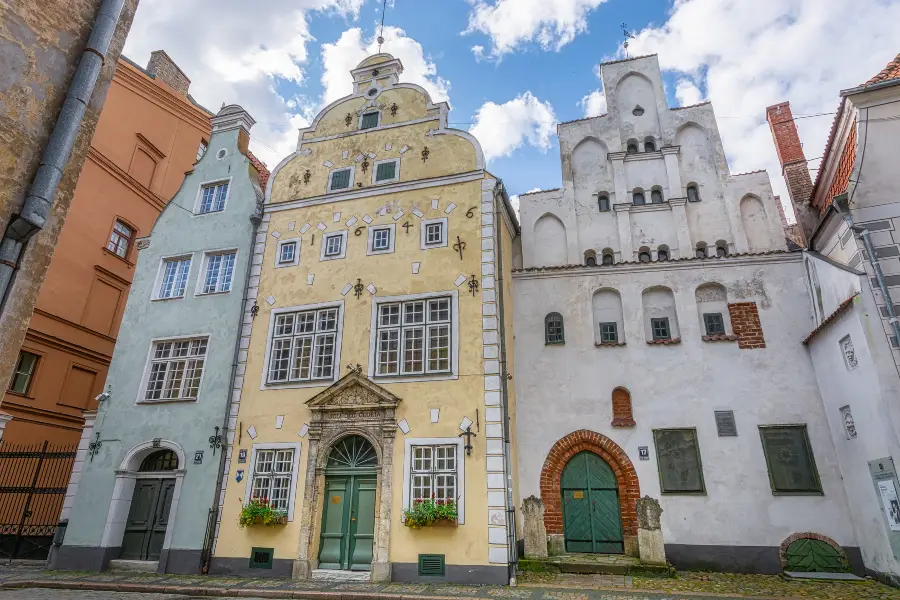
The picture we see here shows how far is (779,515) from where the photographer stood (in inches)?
501

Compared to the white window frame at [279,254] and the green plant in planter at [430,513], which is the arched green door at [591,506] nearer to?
the green plant in planter at [430,513]

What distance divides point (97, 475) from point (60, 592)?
13.2 feet

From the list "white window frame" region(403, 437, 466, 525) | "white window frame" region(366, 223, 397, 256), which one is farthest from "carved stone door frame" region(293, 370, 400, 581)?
"white window frame" region(366, 223, 397, 256)

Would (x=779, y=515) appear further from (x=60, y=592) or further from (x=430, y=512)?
(x=60, y=592)

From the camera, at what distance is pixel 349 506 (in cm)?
1316

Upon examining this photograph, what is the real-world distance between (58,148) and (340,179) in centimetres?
1177

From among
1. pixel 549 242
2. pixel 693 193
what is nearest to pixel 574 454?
pixel 549 242

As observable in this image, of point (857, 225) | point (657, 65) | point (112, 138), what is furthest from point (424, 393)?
point (112, 138)

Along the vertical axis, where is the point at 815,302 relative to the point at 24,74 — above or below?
above

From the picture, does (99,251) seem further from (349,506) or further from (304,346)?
(349,506)

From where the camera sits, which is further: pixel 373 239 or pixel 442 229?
pixel 373 239

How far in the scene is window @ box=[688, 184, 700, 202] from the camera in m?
16.4

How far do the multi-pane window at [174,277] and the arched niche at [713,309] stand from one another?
50.5ft

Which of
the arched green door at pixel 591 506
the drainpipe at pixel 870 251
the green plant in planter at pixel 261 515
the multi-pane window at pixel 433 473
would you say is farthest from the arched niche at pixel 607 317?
the green plant in planter at pixel 261 515
